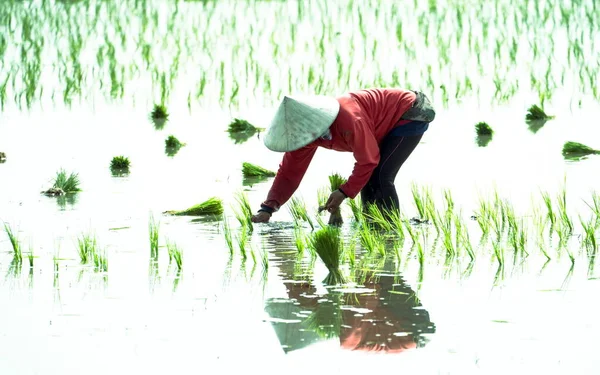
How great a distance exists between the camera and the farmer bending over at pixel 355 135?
5.12 m

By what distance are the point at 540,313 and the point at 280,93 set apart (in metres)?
6.17

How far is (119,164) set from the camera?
295 inches

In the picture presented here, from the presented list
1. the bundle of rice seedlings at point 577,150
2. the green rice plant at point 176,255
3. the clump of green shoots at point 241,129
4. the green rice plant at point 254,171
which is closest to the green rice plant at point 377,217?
the green rice plant at point 176,255

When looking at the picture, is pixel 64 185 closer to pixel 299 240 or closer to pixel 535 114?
pixel 299 240

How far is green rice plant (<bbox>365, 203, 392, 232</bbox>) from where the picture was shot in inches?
211

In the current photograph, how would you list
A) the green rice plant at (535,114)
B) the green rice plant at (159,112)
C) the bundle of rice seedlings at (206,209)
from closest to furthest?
1. the bundle of rice seedlings at (206,209)
2. the green rice plant at (535,114)
3. the green rice plant at (159,112)

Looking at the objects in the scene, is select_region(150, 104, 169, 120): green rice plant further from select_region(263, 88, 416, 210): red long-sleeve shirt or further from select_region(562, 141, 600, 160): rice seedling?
select_region(263, 88, 416, 210): red long-sleeve shirt

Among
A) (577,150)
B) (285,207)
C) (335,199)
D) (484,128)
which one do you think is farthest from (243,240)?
(484,128)

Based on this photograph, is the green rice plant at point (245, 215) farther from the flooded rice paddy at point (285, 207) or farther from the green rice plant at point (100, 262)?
the green rice plant at point (100, 262)

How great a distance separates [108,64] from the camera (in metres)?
11.4

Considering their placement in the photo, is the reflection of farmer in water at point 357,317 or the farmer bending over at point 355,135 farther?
the farmer bending over at point 355,135

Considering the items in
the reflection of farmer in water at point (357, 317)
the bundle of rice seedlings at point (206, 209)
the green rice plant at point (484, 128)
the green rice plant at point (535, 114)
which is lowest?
the reflection of farmer in water at point (357, 317)

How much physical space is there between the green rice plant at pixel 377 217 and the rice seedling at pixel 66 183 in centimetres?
190

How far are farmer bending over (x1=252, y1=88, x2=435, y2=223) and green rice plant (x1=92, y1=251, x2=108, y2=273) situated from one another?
869 millimetres
